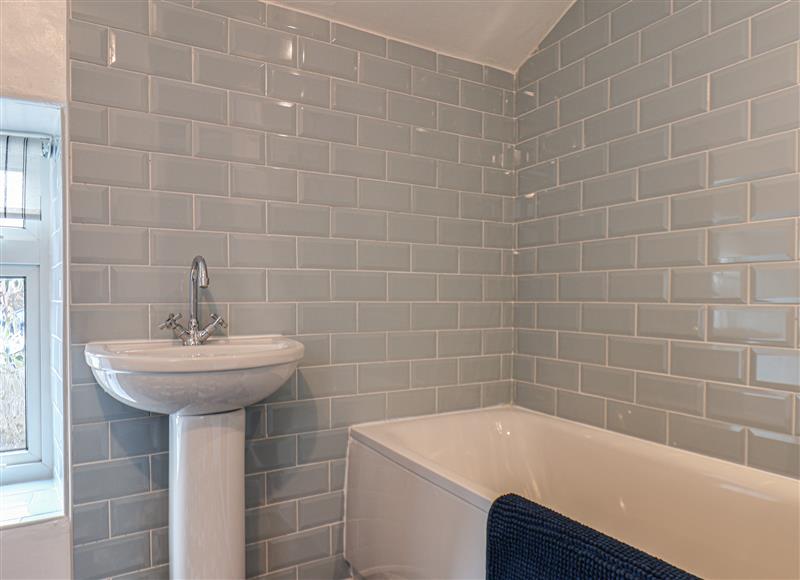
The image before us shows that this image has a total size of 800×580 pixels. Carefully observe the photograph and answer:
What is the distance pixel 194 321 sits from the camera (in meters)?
1.56

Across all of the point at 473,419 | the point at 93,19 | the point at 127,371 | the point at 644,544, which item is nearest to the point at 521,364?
the point at 473,419

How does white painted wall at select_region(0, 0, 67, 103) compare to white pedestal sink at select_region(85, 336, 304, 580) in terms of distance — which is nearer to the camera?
white pedestal sink at select_region(85, 336, 304, 580)

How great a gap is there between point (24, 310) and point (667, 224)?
2.10 metres

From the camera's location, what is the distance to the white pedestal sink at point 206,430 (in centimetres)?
127

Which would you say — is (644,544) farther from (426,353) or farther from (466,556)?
(426,353)

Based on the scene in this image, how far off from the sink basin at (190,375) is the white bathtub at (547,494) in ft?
1.64

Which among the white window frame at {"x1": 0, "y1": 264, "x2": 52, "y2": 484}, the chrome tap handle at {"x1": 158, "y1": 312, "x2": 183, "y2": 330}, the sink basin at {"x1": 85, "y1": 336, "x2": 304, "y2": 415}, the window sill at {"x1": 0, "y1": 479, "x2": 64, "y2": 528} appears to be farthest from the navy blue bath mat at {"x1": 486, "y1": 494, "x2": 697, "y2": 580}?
the white window frame at {"x1": 0, "y1": 264, "x2": 52, "y2": 484}

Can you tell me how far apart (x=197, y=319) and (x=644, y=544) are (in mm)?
1470

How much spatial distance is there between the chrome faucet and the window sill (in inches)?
23.2

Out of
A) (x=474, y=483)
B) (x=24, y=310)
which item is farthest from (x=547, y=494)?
(x=24, y=310)

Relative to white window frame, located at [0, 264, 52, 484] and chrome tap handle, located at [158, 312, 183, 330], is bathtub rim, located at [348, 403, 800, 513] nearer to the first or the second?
Answer: chrome tap handle, located at [158, 312, 183, 330]

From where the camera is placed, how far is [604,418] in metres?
1.87

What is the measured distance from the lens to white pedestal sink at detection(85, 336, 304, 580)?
1.27 m

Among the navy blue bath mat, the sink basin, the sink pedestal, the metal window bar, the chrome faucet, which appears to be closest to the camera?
the navy blue bath mat
